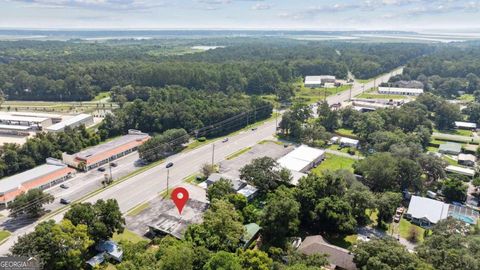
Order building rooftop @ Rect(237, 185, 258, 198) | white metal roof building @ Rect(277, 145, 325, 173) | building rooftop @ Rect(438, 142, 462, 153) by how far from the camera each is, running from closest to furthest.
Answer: building rooftop @ Rect(237, 185, 258, 198) → white metal roof building @ Rect(277, 145, 325, 173) → building rooftop @ Rect(438, 142, 462, 153)

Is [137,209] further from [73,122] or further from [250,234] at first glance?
[73,122]

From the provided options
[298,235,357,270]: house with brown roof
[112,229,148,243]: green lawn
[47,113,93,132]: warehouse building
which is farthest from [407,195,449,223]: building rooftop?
[47,113,93,132]: warehouse building

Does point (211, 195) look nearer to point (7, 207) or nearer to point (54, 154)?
point (7, 207)

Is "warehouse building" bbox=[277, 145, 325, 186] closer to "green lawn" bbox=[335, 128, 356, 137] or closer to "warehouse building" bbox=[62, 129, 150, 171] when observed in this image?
"green lawn" bbox=[335, 128, 356, 137]

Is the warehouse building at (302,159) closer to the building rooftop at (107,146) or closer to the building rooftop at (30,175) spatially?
the building rooftop at (107,146)

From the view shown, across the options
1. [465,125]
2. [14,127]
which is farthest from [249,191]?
[465,125]

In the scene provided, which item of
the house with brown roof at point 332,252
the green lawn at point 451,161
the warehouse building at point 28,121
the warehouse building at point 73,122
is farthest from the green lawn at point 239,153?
the warehouse building at point 28,121
